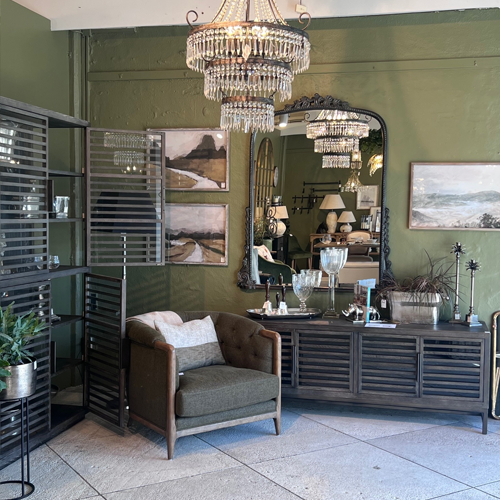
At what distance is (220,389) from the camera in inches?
155

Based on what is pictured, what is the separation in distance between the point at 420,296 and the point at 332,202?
3.28 feet

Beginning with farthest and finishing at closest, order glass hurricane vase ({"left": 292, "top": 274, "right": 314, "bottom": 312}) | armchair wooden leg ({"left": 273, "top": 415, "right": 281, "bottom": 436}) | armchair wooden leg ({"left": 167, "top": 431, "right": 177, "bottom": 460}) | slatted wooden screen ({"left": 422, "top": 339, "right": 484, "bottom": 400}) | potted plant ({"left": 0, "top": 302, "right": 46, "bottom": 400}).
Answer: glass hurricane vase ({"left": 292, "top": 274, "right": 314, "bottom": 312}), slatted wooden screen ({"left": 422, "top": 339, "right": 484, "bottom": 400}), armchair wooden leg ({"left": 273, "top": 415, "right": 281, "bottom": 436}), armchair wooden leg ({"left": 167, "top": 431, "right": 177, "bottom": 460}), potted plant ({"left": 0, "top": 302, "right": 46, "bottom": 400})

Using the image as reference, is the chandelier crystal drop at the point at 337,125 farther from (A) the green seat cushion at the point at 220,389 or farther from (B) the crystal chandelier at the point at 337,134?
(A) the green seat cushion at the point at 220,389

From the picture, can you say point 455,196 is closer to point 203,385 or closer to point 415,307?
point 415,307

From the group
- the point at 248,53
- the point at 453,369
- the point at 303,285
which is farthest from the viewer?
the point at 303,285

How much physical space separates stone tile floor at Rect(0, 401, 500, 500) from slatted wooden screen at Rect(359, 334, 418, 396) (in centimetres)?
26

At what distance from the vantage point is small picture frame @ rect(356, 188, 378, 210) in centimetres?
490

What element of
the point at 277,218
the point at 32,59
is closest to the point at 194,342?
the point at 277,218

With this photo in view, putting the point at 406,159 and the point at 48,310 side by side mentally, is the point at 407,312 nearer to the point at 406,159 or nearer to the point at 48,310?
the point at 406,159

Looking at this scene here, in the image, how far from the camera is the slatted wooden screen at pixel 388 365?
4.49 meters

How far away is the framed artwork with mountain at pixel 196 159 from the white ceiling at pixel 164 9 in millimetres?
898

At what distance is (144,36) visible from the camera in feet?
17.2

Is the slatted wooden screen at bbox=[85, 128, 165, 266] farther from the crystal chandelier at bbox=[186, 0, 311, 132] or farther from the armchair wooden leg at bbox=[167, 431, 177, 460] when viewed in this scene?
the crystal chandelier at bbox=[186, 0, 311, 132]

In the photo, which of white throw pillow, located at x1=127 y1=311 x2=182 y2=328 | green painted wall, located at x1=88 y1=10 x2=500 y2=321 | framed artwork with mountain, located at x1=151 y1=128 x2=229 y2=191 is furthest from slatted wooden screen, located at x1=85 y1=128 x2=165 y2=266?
white throw pillow, located at x1=127 y1=311 x2=182 y2=328
